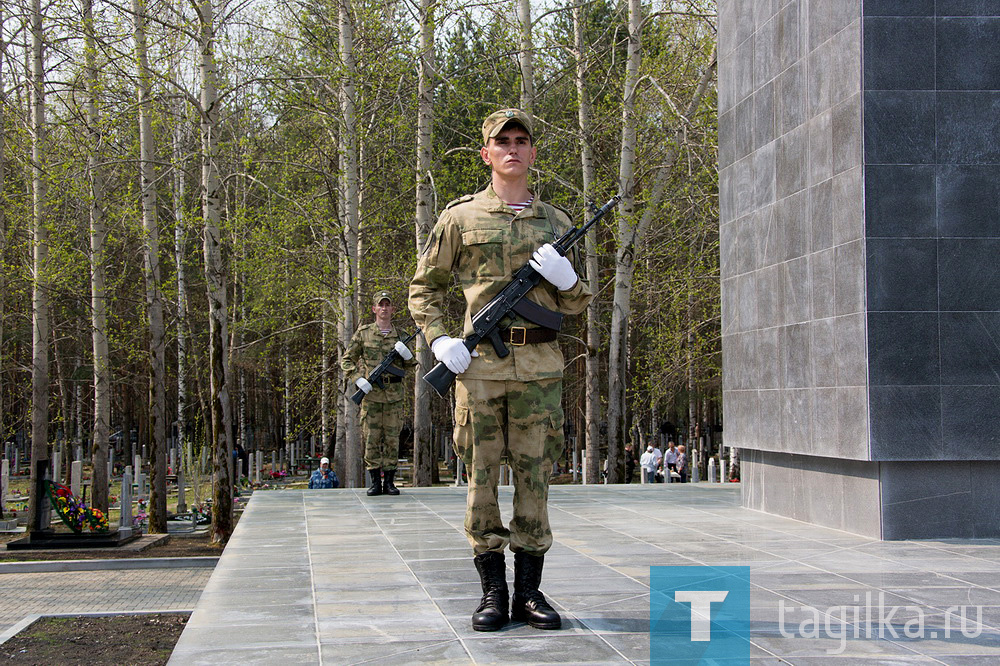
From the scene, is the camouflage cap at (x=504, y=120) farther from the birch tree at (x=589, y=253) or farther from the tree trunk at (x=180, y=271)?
the birch tree at (x=589, y=253)

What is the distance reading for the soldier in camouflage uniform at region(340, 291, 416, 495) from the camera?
1184cm

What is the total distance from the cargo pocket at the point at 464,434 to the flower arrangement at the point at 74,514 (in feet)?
44.9

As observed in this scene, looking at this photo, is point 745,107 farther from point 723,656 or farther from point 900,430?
point 723,656

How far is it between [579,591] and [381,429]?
257 inches

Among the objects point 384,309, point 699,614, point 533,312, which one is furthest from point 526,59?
point 699,614

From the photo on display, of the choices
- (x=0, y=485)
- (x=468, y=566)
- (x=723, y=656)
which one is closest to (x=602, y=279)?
(x=0, y=485)

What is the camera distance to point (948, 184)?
761 cm

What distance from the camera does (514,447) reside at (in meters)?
5.00

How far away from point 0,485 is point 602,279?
53.3 feet

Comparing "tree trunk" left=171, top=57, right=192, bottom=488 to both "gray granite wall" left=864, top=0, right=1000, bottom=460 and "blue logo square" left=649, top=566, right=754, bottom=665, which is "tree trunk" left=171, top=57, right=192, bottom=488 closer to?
"gray granite wall" left=864, top=0, right=1000, bottom=460

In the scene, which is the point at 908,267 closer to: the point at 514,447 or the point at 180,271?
the point at 514,447

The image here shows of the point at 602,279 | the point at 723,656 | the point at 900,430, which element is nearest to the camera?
the point at 723,656

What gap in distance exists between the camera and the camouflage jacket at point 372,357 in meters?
11.8

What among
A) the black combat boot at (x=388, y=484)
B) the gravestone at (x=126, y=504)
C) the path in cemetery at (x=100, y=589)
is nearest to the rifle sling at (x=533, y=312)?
the path in cemetery at (x=100, y=589)
